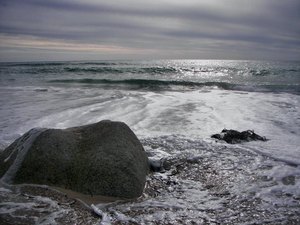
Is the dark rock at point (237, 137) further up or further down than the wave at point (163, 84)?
further down

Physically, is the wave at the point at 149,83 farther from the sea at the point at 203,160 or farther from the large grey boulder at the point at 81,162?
the large grey boulder at the point at 81,162

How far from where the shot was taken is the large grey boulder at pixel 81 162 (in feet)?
13.3

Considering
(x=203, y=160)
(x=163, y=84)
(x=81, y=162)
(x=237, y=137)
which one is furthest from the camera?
(x=163, y=84)

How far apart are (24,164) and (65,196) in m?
0.85

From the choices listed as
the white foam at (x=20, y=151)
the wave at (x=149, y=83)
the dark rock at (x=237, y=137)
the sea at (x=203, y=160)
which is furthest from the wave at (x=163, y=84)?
the white foam at (x=20, y=151)

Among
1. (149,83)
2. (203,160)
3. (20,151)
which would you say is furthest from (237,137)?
(149,83)

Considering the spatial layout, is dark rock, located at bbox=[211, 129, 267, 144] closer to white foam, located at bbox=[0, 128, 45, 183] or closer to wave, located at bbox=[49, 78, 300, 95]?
white foam, located at bbox=[0, 128, 45, 183]

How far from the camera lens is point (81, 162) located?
4281 millimetres

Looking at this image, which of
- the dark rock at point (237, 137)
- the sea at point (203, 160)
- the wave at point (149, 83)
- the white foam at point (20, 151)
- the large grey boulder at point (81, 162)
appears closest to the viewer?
the sea at point (203, 160)

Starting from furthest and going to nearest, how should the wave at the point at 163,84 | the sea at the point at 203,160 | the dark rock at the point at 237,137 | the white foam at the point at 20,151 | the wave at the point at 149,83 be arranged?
the wave at the point at 149,83 → the wave at the point at 163,84 → the dark rock at the point at 237,137 → the white foam at the point at 20,151 → the sea at the point at 203,160

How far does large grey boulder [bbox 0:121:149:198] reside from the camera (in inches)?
160

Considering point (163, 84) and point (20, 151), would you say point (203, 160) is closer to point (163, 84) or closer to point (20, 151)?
point (20, 151)

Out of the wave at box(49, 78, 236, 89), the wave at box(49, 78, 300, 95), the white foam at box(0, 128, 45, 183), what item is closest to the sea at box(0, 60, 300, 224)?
the white foam at box(0, 128, 45, 183)

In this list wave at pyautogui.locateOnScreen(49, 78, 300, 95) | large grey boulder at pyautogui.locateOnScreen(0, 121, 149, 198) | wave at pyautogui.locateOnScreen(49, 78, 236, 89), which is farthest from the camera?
wave at pyautogui.locateOnScreen(49, 78, 236, 89)
